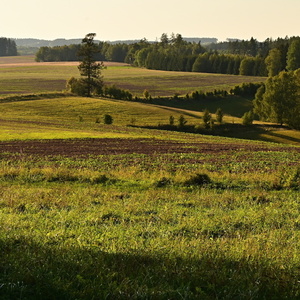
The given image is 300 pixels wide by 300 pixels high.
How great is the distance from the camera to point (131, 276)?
5617mm

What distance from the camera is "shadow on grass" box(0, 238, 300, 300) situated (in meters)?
5.09

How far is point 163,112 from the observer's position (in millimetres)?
82250

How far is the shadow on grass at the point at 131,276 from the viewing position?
5.09 metres

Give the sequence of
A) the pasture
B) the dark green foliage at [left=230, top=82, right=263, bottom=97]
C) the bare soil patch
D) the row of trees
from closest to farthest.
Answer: the bare soil patch
the row of trees
the pasture
the dark green foliage at [left=230, top=82, right=263, bottom=97]

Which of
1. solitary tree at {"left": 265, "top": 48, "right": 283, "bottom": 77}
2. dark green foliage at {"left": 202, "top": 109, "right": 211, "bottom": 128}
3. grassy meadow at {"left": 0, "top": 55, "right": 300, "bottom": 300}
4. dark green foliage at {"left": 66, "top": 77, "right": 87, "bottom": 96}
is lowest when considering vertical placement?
dark green foliage at {"left": 202, "top": 109, "right": 211, "bottom": 128}

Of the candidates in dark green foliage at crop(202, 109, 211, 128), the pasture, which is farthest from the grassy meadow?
the pasture

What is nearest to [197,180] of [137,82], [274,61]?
[137,82]

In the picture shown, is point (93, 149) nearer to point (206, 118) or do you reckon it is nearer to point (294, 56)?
point (206, 118)

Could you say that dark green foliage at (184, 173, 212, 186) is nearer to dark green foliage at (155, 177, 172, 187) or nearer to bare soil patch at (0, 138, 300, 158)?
dark green foliage at (155, 177, 172, 187)

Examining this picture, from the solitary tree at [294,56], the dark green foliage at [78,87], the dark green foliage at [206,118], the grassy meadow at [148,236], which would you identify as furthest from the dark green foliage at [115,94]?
the grassy meadow at [148,236]

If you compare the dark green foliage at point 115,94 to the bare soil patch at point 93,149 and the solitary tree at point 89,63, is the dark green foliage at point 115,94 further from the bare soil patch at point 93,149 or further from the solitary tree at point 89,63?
the bare soil patch at point 93,149

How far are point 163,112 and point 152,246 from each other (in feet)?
250

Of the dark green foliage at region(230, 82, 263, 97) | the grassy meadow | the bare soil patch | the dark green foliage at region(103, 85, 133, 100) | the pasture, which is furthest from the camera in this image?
the dark green foliage at region(230, 82, 263, 97)

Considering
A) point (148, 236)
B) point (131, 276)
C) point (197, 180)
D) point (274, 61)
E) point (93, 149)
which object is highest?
point (274, 61)
